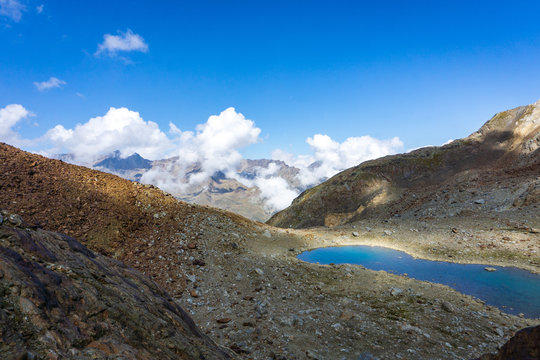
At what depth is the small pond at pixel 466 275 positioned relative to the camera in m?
18.8

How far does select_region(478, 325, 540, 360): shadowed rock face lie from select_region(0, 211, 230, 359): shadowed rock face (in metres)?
8.42

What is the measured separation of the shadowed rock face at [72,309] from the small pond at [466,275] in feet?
72.6

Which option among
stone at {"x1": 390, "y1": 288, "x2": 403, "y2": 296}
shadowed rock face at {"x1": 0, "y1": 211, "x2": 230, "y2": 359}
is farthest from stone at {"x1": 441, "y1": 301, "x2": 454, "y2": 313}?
shadowed rock face at {"x1": 0, "y1": 211, "x2": 230, "y2": 359}

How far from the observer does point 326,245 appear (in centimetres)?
3531

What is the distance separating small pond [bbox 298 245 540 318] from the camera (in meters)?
18.8

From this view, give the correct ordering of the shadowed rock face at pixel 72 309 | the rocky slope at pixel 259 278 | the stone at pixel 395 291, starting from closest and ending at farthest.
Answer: the shadowed rock face at pixel 72 309
the rocky slope at pixel 259 278
the stone at pixel 395 291

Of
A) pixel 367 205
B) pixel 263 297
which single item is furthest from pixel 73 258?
pixel 367 205

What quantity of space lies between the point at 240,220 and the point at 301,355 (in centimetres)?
2173

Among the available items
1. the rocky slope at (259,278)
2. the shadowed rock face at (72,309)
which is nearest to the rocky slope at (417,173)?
the rocky slope at (259,278)

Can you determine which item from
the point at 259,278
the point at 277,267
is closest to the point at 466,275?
the point at 277,267

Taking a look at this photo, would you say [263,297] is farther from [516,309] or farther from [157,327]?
[516,309]

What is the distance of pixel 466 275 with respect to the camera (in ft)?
77.7

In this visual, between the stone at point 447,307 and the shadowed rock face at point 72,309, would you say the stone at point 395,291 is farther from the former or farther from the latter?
the shadowed rock face at point 72,309

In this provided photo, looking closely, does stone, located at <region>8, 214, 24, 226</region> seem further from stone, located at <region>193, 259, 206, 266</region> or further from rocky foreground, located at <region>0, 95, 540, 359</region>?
stone, located at <region>193, 259, 206, 266</region>
